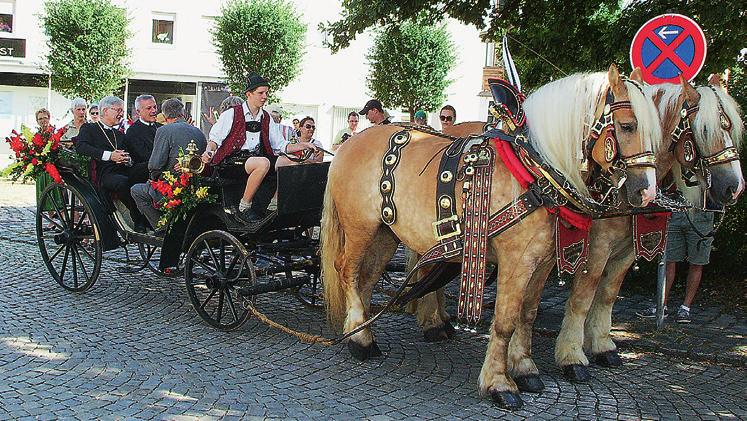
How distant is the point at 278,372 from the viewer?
5.12 m

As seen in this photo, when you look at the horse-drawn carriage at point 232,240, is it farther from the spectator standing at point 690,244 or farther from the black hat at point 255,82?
the spectator standing at point 690,244

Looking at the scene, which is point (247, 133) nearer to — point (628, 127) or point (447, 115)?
point (628, 127)

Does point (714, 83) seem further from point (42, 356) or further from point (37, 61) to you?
point (37, 61)

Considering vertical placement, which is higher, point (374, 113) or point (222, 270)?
point (374, 113)

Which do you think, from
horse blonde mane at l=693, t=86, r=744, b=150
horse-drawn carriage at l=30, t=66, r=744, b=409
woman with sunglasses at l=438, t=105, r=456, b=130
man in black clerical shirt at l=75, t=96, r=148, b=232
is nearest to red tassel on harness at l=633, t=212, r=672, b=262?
horse-drawn carriage at l=30, t=66, r=744, b=409

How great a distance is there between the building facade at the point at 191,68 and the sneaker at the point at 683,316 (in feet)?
64.0

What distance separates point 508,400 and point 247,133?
3138 millimetres

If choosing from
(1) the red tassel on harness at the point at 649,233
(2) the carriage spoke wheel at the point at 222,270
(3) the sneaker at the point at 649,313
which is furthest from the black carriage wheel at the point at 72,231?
(3) the sneaker at the point at 649,313

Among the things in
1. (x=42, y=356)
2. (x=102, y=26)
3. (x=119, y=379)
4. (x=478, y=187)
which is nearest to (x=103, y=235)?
(x=42, y=356)

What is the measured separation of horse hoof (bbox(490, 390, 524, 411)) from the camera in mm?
4496

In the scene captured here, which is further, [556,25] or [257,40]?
[257,40]

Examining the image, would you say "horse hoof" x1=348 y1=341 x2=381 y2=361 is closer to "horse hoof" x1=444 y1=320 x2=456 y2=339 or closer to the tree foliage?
"horse hoof" x1=444 y1=320 x2=456 y2=339

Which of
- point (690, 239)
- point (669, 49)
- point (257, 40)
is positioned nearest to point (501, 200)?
point (669, 49)

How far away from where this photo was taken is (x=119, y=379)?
4844 mm
